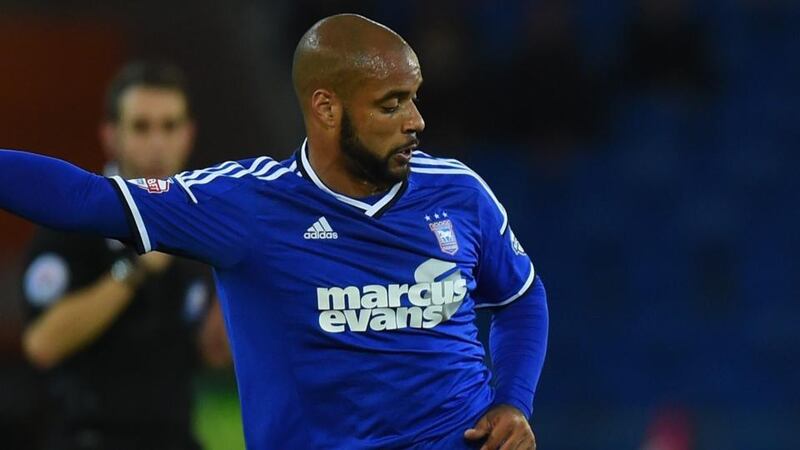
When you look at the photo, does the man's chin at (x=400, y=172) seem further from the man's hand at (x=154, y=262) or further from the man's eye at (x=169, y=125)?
the man's eye at (x=169, y=125)

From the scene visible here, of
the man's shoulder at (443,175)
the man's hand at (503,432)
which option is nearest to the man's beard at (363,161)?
the man's shoulder at (443,175)

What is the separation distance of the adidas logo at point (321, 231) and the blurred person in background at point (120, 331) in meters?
1.22

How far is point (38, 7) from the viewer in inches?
401

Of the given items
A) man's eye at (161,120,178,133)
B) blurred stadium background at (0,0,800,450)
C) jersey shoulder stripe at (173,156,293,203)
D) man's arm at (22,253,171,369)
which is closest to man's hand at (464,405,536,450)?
jersey shoulder stripe at (173,156,293,203)

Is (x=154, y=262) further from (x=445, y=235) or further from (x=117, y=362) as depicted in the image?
(x=445, y=235)

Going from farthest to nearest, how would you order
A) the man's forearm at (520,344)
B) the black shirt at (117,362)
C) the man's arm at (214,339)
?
the man's arm at (214,339)
the black shirt at (117,362)
the man's forearm at (520,344)

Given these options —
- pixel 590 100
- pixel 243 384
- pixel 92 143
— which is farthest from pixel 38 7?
pixel 243 384

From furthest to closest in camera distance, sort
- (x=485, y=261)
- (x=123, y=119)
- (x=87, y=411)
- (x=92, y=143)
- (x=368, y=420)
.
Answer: (x=92, y=143)
(x=123, y=119)
(x=87, y=411)
(x=485, y=261)
(x=368, y=420)

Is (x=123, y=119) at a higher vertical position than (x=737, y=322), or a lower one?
higher

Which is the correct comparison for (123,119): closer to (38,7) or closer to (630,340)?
(38,7)

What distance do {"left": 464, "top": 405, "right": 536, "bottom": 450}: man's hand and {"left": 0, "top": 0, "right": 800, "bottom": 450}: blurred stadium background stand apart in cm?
591

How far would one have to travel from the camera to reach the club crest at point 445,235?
3656 mm

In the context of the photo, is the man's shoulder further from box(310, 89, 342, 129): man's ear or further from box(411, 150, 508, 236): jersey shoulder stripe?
box(310, 89, 342, 129): man's ear

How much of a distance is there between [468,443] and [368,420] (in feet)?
0.89
